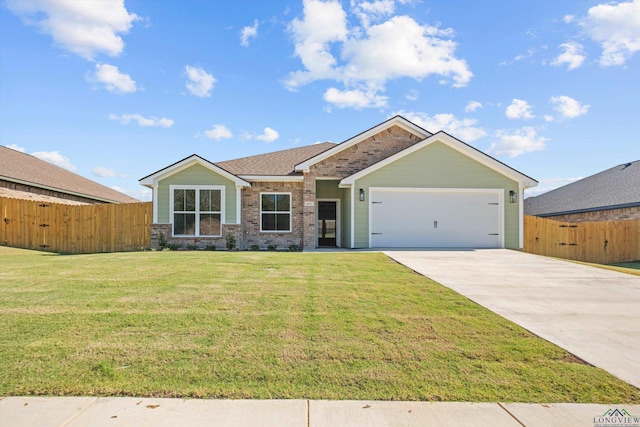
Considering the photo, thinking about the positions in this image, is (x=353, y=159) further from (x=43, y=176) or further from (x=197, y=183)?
(x=43, y=176)

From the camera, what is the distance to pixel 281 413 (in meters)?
2.72

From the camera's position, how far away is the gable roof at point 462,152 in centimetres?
1513

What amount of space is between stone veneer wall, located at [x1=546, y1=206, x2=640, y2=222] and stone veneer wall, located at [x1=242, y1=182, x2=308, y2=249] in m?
16.5

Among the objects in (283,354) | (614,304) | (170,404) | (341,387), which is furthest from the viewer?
(614,304)

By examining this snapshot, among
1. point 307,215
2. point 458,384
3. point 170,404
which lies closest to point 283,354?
point 170,404

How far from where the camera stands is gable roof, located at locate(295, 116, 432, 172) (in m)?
15.7

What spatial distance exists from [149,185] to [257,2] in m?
8.67

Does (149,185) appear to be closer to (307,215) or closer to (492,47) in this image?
(307,215)

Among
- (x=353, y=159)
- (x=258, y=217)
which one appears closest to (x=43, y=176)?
(x=258, y=217)

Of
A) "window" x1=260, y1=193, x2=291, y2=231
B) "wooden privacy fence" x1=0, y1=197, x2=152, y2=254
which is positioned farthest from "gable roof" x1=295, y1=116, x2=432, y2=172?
"wooden privacy fence" x1=0, y1=197, x2=152, y2=254

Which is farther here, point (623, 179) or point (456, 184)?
point (623, 179)

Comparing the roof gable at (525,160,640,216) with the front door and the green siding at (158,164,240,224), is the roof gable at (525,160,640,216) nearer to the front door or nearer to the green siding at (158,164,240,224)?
the front door

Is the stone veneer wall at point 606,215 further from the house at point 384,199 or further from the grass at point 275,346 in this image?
the grass at point 275,346

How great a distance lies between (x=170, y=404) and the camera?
9.30 feet
